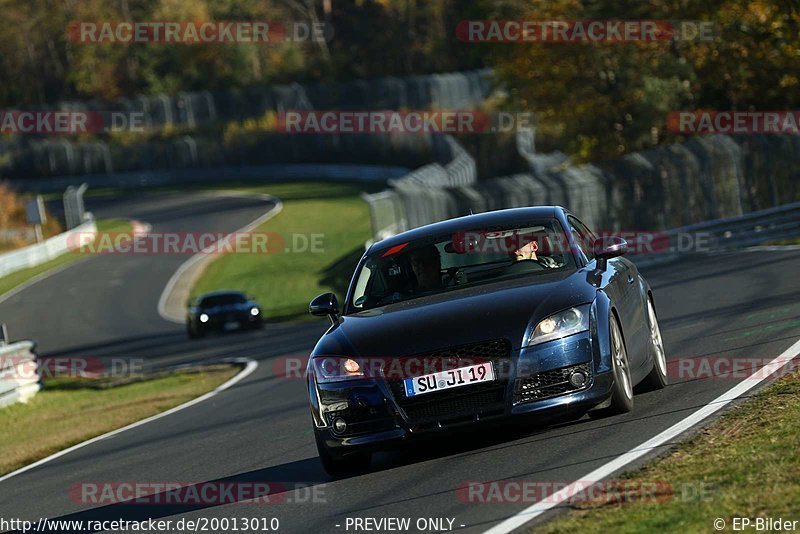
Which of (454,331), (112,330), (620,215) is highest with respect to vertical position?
(454,331)

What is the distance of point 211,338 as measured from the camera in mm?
35812

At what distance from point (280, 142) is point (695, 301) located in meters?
69.4

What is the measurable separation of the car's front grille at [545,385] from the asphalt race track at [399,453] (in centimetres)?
37

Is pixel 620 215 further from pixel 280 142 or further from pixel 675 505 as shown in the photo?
pixel 280 142

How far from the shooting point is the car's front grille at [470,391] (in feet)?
28.6

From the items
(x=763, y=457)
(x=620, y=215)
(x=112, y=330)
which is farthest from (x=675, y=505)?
(x=112, y=330)

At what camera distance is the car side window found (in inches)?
408

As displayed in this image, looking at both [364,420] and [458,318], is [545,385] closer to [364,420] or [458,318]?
[458,318]

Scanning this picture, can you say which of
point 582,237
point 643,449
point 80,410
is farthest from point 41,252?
point 643,449

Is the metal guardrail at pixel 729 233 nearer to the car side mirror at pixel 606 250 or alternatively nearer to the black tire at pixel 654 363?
the black tire at pixel 654 363

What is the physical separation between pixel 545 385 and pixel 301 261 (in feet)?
136

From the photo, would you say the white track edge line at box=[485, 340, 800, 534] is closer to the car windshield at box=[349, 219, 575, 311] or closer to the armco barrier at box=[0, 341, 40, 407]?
the car windshield at box=[349, 219, 575, 311]

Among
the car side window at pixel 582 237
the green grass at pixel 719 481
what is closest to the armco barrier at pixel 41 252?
the car side window at pixel 582 237

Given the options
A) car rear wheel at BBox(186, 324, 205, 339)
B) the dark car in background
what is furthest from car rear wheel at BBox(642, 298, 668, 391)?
car rear wheel at BBox(186, 324, 205, 339)
